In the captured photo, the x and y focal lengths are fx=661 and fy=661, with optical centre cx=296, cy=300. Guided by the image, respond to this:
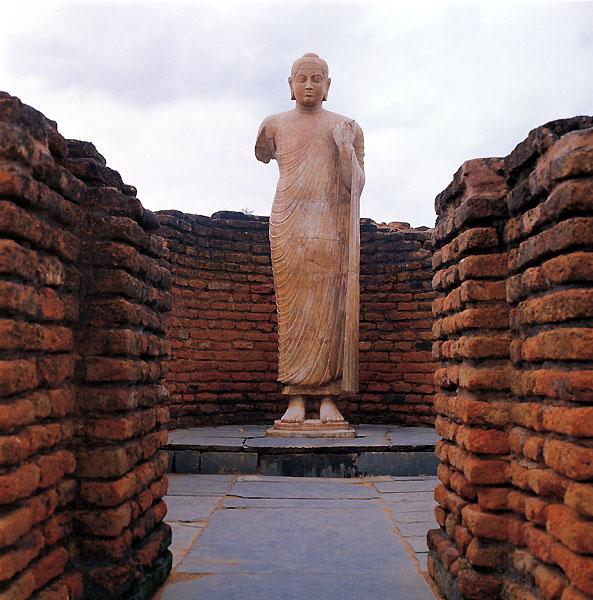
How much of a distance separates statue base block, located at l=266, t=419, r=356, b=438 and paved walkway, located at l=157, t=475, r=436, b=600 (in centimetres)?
81

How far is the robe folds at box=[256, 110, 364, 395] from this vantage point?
6348mm

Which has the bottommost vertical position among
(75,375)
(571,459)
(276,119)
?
(571,459)

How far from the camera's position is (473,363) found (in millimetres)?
2383

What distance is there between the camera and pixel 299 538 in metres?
3.51

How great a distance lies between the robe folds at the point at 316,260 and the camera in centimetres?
635

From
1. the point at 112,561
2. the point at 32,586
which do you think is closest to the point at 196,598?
the point at 112,561

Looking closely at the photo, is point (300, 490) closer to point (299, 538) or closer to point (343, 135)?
point (299, 538)

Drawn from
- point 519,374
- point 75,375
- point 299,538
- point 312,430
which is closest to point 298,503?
point 299,538

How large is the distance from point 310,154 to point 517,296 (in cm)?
456

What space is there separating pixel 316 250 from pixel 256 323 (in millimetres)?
1920

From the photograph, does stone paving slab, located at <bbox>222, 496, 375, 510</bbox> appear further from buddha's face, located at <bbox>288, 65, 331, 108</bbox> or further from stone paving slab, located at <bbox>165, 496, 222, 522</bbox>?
buddha's face, located at <bbox>288, 65, 331, 108</bbox>

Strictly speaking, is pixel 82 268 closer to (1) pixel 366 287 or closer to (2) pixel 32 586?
(2) pixel 32 586

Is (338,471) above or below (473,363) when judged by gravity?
below

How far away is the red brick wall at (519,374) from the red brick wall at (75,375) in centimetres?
125
